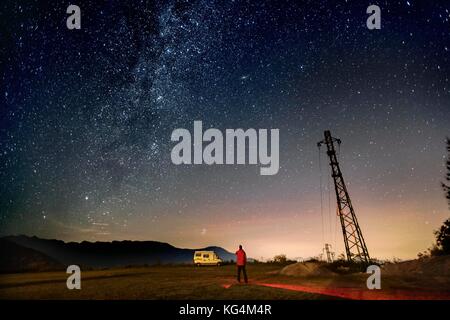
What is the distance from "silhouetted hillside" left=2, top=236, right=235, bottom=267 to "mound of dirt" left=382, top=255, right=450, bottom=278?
96.8 m

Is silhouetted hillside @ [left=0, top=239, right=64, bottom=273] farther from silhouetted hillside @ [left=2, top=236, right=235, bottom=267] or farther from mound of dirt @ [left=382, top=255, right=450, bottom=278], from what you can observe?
mound of dirt @ [left=382, top=255, right=450, bottom=278]

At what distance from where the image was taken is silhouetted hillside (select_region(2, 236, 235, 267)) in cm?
12088

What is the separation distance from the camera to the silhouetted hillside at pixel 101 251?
120875 mm

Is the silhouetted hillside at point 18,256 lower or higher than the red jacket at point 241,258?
lower

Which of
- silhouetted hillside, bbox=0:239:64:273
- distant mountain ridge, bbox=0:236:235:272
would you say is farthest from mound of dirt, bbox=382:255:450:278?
distant mountain ridge, bbox=0:236:235:272

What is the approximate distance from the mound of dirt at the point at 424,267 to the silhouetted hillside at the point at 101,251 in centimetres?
9679

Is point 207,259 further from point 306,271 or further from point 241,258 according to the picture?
point 241,258

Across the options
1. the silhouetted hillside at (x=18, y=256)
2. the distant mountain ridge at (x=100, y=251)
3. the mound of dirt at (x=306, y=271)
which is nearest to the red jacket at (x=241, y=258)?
the mound of dirt at (x=306, y=271)

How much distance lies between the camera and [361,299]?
518 inches

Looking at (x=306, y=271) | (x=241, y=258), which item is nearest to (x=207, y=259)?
(x=306, y=271)

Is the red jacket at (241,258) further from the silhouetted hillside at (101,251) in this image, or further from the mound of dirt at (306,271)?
the silhouetted hillside at (101,251)

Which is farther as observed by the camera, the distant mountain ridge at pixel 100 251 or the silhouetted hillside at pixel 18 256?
the distant mountain ridge at pixel 100 251
